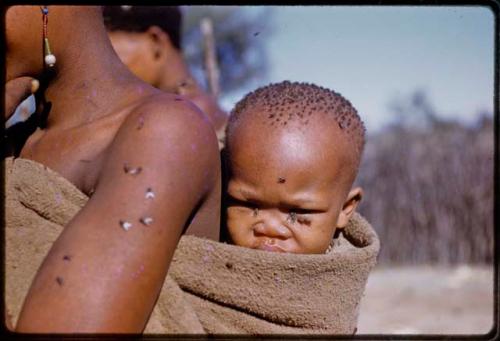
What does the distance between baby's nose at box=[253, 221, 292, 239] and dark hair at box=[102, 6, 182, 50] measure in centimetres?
222

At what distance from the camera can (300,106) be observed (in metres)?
2.21

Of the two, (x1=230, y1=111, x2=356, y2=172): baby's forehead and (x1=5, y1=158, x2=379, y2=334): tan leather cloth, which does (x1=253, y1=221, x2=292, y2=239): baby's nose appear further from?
(x1=5, y1=158, x2=379, y2=334): tan leather cloth

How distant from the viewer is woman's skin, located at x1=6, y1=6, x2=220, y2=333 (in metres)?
1.31

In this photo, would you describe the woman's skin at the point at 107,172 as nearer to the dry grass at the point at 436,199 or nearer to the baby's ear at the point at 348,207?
the baby's ear at the point at 348,207

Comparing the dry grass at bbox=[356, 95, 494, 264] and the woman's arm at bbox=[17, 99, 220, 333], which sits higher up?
the woman's arm at bbox=[17, 99, 220, 333]

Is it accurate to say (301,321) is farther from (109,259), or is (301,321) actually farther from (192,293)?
(109,259)

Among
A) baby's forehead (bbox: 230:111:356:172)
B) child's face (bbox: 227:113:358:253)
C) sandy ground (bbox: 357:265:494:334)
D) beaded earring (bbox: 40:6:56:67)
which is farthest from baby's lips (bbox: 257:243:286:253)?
sandy ground (bbox: 357:265:494:334)

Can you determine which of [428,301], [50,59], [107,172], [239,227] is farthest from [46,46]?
[428,301]

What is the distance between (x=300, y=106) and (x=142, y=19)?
209cm

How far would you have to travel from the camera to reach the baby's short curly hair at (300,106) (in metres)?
2.20

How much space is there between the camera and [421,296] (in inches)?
337

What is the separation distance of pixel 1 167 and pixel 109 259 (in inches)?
20.9

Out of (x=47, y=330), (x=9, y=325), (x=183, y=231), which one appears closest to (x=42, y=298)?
(x=47, y=330)

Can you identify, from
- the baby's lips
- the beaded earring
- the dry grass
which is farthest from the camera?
the dry grass
